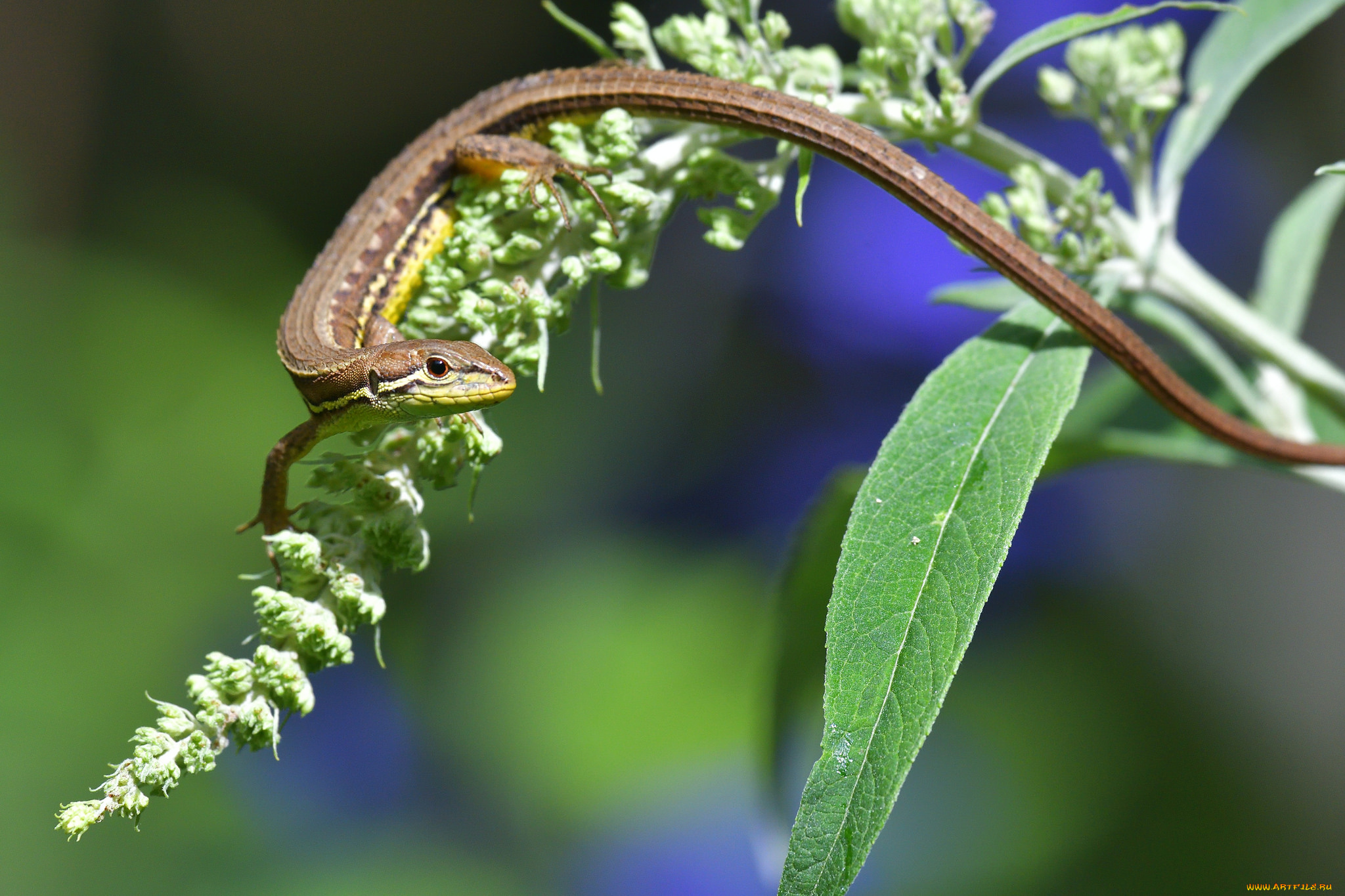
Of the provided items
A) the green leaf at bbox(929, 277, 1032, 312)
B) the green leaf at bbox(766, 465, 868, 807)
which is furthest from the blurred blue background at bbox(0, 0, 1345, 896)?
the green leaf at bbox(929, 277, 1032, 312)

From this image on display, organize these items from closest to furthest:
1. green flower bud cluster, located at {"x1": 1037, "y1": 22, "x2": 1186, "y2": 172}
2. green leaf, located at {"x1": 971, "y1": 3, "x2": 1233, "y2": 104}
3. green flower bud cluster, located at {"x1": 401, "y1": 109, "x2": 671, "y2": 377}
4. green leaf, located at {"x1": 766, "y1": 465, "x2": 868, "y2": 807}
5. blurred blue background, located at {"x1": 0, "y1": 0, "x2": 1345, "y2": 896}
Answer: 1. green leaf, located at {"x1": 971, "y1": 3, "x2": 1233, "y2": 104}
2. green flower bud cluster, located at {"x1": 401, "y1": 109, "x2": 671, "y2": 377}
3. green flower bud cluster, located at {"x1": 1037, "y1": 22, "x2": 1186, "y2": 172}
4. green leaf, located at {"x1": 766, "y1": 465, "x2": 868, "y2": 807}
5. blurred blue background, located at {"x1": 0, "y1": 0, "x2": 1345, "y2": 896}

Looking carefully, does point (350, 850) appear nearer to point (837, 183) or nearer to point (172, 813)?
point (172, 813)

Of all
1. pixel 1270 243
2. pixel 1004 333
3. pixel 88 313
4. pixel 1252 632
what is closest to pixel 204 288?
pixel 88 313

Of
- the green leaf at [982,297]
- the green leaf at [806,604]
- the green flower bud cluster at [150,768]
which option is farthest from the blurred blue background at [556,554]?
the green flower bud cluster at [150,768]

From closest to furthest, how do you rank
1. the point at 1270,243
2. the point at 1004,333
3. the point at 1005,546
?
the point at 1005,546 → the point at 1004,333 → the point at 1270,243

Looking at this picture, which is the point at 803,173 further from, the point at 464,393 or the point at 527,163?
the point at 464,393

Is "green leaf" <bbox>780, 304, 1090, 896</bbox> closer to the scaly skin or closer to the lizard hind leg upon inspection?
the scaly skin
